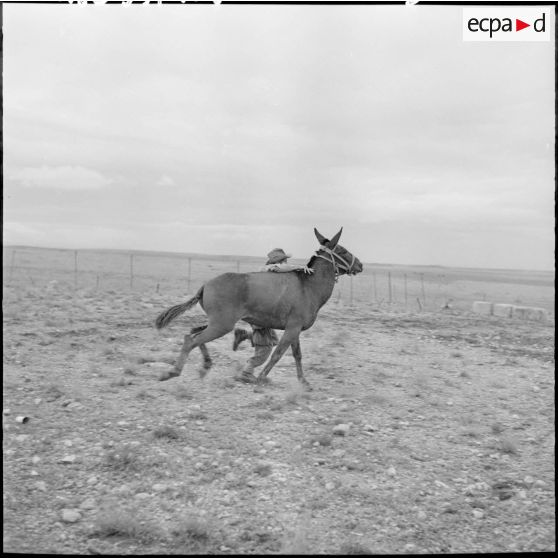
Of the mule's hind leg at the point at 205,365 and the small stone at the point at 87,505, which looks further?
the mule's hind leg at the point at 205,365

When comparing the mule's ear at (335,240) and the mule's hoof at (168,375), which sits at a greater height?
the mule's ear at (335,240)

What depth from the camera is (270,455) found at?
573 cm

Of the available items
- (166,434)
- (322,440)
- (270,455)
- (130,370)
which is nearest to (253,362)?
(130,370)

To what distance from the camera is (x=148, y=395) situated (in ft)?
24.2

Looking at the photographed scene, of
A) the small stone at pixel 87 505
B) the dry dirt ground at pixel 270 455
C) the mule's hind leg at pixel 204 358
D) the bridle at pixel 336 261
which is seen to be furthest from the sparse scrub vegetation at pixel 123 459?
the bridle at pixel 336 261

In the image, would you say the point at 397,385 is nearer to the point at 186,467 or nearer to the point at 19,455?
the point at 186,467

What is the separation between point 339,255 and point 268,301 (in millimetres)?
1368

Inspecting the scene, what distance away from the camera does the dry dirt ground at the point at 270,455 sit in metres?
4.32

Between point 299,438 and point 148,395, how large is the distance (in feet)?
7.76

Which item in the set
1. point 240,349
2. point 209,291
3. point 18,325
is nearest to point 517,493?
point 209,291

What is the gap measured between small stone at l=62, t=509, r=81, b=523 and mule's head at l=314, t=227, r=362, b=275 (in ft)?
16.5

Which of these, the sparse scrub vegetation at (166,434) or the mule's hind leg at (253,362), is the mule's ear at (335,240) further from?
the sparse scrub vegetation at (166,434)

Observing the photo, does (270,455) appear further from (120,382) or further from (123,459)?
(120,382)

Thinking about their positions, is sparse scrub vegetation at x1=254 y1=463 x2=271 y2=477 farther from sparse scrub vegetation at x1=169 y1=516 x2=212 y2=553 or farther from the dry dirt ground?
sparse scrub vegetation at x1=169 y1=516 x2=212 y2=553
